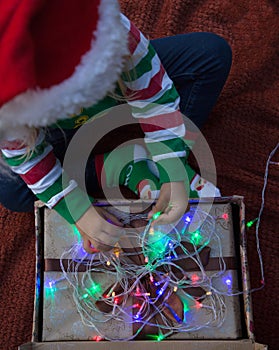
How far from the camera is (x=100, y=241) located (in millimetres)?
694

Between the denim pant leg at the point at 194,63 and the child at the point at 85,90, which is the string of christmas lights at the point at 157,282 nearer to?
the child at the point at 85,90

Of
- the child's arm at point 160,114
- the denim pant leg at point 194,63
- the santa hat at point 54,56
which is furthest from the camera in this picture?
the denim pant leg at point 194,63

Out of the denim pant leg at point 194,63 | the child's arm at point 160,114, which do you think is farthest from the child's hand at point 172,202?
the denim pant leg at point 194,63

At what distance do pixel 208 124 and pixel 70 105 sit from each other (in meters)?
0.52

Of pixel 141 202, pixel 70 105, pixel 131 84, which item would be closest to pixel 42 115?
pixel 70 105

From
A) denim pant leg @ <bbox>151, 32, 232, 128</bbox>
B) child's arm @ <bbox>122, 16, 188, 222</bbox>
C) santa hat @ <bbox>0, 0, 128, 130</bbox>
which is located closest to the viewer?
santa hat @ <bbox>0, 0, 128, 130</bbox>

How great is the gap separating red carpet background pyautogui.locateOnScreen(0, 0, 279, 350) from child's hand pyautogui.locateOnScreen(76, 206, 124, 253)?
0.24m

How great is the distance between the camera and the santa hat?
1.32ft

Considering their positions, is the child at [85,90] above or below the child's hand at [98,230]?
above

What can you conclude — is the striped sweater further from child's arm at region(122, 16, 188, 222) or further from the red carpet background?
the red carpet background

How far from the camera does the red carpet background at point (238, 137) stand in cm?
87

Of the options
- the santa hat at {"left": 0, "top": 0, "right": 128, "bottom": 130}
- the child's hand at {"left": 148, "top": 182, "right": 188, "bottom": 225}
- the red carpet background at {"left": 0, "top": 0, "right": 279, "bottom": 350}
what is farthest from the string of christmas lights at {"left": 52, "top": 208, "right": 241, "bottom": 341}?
the santa hat at {"left": 0, "top": 0, "right": 128, "bottom": 130}

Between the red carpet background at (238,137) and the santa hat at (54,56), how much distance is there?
0.49 metres

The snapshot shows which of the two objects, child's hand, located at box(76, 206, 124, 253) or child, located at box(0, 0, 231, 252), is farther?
child's hand, located at box(76, 206, 124, 253)
